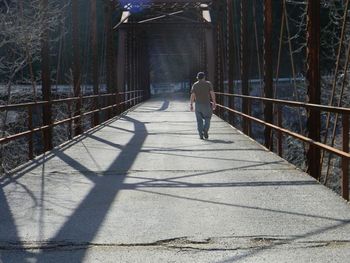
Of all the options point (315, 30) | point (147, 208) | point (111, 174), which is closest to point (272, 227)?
point (147, 208)

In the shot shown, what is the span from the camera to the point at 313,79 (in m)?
9.33

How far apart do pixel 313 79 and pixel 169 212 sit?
4.09 meters

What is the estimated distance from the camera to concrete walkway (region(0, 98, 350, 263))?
4805 mm

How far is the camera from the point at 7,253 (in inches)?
189

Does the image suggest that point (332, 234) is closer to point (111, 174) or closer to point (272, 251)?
point (272, 251)

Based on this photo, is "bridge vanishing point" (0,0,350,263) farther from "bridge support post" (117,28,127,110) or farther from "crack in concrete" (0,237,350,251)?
"bridge support post" (117,28,127,110)

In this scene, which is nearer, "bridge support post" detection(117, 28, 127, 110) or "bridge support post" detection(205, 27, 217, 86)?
"bridge support post" detection(205, 27, 217, 86)

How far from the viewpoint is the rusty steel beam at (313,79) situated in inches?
351

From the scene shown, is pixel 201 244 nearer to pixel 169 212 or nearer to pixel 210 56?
pixel 169 212

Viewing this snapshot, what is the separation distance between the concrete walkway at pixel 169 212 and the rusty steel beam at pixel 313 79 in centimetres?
35

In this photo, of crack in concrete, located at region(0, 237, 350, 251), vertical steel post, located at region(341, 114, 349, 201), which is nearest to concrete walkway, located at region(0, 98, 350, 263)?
crack in concrete, located at region(0, 237, 350, 251)

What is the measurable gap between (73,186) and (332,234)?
383 centimetres

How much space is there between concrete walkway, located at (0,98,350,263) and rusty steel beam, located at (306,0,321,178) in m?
0.35

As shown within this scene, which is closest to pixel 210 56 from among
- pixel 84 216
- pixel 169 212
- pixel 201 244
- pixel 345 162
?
pixel 345 162
